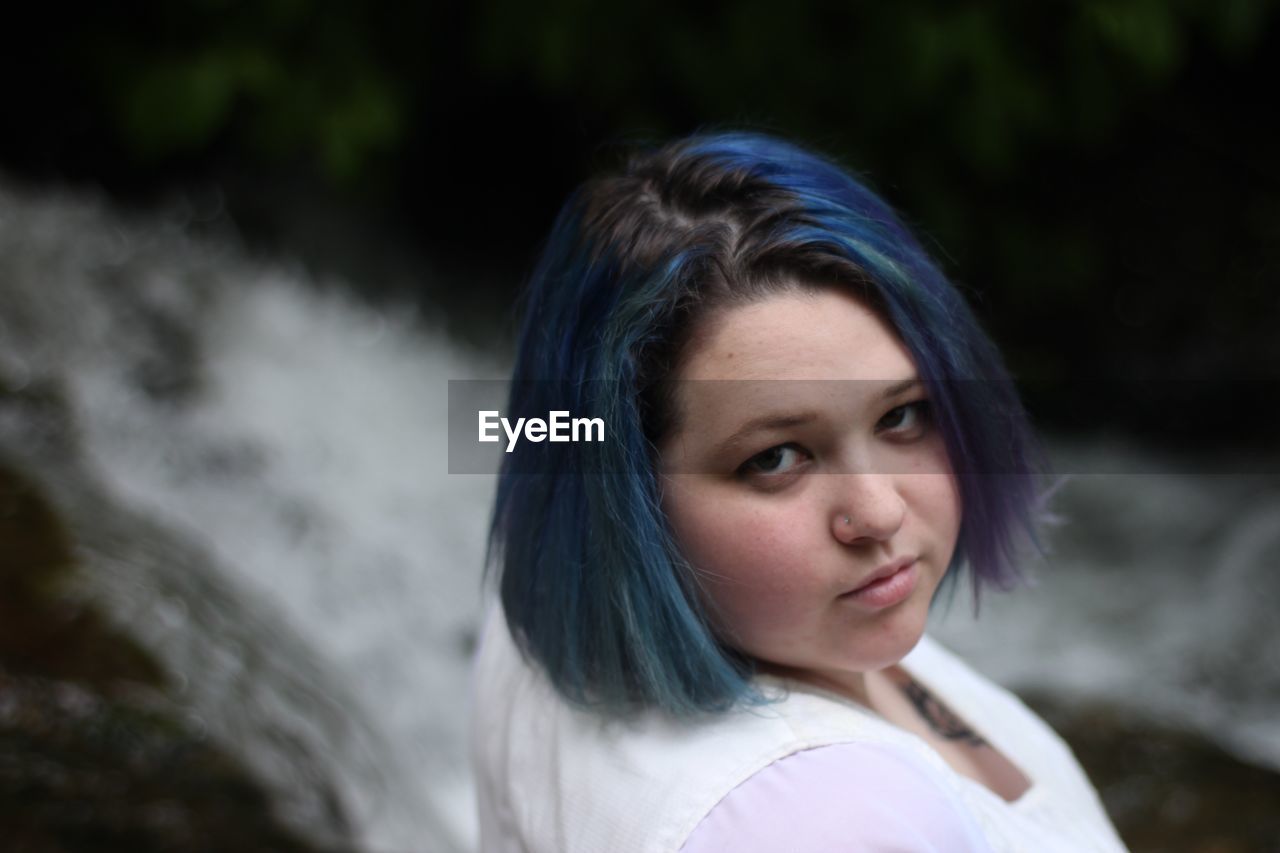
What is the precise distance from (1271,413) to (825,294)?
13.4 feet

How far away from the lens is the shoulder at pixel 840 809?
2.69ft

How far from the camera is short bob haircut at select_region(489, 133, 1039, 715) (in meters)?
0.95

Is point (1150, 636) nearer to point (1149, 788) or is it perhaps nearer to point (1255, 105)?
point (1149, 788)

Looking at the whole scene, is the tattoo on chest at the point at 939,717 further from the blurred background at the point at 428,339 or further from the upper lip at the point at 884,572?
the blurred background at the point at 428,339

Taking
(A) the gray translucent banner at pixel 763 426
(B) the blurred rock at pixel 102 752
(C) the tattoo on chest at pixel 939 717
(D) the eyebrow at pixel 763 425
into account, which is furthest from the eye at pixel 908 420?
(B) the blurred rock at pixel 102 752

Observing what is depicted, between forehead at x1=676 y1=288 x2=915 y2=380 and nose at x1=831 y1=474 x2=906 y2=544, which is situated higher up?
forehead at x1=676 y1=288 x2=915 y2=380

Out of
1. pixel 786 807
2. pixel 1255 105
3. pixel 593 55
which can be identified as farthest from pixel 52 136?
pixel 1255 105

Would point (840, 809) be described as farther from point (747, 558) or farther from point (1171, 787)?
point (1171, 787)

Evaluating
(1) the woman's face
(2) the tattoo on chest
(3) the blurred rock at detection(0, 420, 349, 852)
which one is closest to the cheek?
(1) the woman's face

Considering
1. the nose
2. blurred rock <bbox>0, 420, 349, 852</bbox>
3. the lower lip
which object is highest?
the nose

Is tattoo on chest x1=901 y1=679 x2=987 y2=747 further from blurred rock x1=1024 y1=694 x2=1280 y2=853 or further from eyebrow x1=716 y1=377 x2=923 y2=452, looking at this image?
blurred rock x1=1024 y1=694 x2=1280 y2=853

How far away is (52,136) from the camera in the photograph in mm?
4066

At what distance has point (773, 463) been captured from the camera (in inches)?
37.6

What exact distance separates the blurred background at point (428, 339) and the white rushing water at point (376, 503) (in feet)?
0.04
